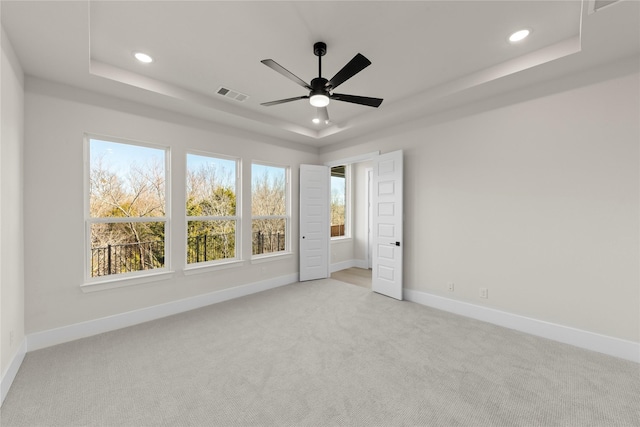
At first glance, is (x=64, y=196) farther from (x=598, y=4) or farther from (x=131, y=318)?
(x=598, y=4)

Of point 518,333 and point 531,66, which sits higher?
point 531,66

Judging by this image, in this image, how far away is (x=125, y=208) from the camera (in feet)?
10.9

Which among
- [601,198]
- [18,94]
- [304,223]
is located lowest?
[304,223]

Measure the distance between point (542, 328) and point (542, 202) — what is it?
4.54 feet

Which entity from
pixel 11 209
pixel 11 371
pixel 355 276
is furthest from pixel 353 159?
pixel 11 371

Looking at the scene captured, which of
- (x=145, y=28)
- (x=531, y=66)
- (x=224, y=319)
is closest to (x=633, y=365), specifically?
(x=531, y=66)

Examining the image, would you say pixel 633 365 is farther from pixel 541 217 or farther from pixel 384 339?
pixel 384 339

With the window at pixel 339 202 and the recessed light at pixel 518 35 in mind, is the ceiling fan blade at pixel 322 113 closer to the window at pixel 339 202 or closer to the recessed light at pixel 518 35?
the recessed light at pixel 518 35

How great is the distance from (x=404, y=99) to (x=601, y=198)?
2.41 meters

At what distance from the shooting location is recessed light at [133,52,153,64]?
2623 millimetres

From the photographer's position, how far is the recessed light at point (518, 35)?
232cm

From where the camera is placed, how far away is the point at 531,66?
8.63ft

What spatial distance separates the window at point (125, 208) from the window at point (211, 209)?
378mm

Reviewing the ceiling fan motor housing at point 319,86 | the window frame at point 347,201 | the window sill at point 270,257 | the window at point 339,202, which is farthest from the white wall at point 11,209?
the window frame at point 347,201
